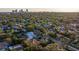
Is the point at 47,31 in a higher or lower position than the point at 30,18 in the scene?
lower

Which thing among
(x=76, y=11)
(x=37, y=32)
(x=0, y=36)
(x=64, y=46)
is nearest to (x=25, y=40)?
(x=37, y=32)

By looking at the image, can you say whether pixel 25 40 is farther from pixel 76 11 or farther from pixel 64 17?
pixel 76 11

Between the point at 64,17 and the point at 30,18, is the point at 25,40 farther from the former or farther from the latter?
the point at 64,17
